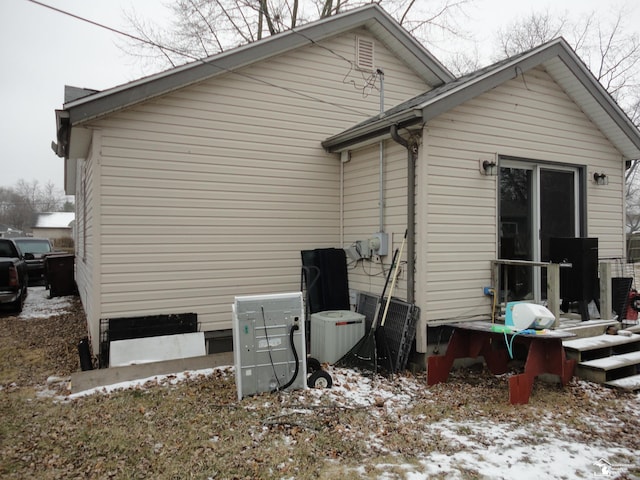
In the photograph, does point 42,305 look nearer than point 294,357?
No

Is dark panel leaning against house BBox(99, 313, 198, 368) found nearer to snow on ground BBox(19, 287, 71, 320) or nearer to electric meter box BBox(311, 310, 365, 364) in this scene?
electric meter box BBox(311, 310, 365, 364)

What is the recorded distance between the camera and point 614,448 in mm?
3648

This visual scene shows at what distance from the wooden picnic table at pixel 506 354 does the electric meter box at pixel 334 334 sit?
1043mm

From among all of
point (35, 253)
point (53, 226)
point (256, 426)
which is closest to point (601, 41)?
point (256, 426)

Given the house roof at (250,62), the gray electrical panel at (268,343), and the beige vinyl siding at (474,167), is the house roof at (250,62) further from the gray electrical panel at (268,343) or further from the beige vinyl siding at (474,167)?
the gray electrical panel at (268,343)

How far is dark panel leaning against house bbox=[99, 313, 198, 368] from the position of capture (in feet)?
18.8

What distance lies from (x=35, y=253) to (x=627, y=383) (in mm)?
18243

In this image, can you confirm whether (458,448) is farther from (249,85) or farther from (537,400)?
(249,85)

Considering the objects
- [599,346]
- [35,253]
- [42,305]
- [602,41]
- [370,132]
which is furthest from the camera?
[602,41]

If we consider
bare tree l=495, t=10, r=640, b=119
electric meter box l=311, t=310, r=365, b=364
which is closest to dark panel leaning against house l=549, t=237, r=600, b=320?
electric meter box l=311, t=310, r=365, b=364

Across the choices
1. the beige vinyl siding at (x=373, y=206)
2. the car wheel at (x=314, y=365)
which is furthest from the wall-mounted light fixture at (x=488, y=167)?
the car wheel at (x=314, y=365)

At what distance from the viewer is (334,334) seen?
5.63 meters

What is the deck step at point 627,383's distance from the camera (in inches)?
192

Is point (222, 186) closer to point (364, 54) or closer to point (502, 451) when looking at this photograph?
point (364, 54)
